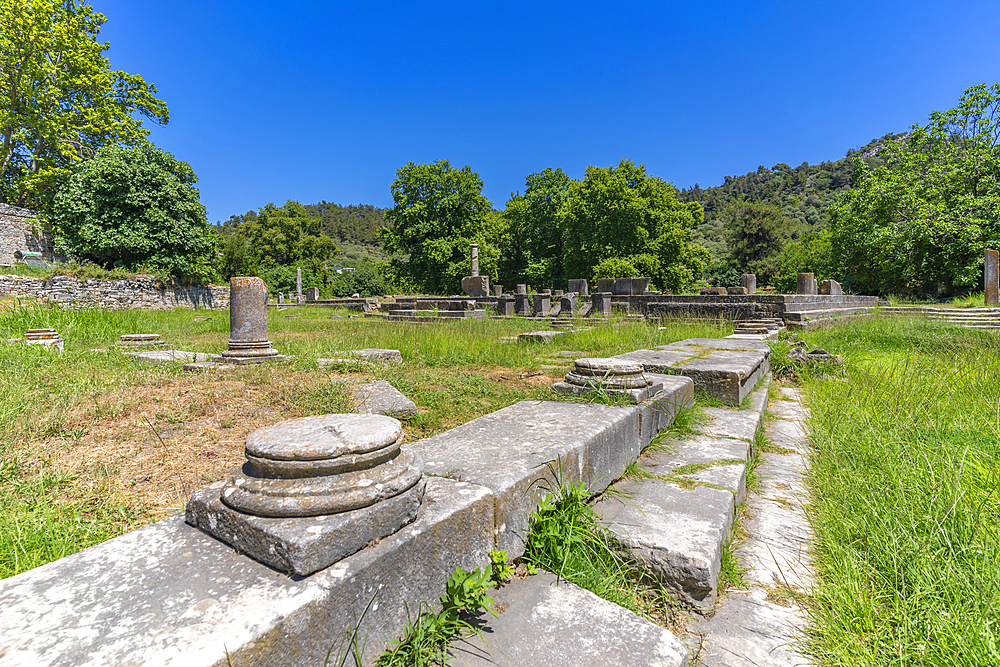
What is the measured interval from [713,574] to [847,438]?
6.93ft

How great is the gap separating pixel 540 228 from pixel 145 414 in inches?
1294

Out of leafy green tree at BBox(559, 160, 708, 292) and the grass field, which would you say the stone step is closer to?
the grass field

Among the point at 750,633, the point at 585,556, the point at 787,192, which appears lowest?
the point at 750,633

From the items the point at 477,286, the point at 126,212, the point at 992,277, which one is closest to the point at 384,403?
the point at 477,286

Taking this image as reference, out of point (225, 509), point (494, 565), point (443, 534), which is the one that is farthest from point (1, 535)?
point (494, 565)

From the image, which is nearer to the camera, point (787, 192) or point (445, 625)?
point (445, 625)

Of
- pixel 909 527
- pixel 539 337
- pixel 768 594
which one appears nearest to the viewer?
pixel 768 594

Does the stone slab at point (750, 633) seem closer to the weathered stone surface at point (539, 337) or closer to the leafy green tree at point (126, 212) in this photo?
the weathered stone surface at point (539, 337)

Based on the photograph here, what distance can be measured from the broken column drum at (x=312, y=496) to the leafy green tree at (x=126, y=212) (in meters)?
22.8

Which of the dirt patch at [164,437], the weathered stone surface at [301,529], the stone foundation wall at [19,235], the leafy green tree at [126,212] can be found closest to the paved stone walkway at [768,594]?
the weathered stone surface at [301,529]

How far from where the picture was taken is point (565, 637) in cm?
143

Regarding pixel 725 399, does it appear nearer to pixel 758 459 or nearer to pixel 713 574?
pixel 758 459

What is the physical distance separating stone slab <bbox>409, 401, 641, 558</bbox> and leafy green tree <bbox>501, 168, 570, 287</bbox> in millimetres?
31103

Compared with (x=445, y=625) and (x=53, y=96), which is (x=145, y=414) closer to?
(x=445, y=625)
